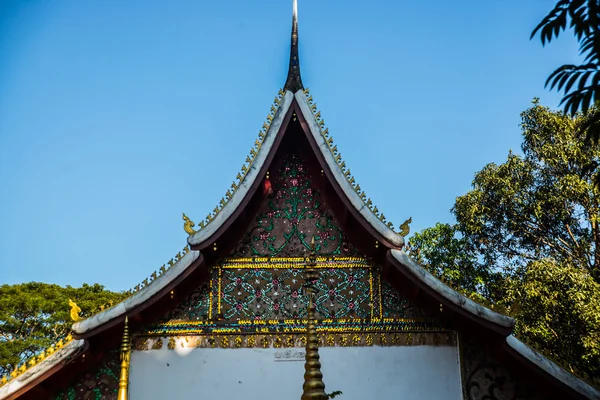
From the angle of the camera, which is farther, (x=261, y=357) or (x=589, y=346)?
(x=589, y=346)

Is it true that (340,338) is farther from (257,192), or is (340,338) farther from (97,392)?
(97,392)

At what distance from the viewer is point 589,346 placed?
53.0 feet

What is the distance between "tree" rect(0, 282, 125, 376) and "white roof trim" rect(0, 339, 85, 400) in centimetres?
2381

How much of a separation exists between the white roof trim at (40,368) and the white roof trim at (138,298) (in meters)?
0.30

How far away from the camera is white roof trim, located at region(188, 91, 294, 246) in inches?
345

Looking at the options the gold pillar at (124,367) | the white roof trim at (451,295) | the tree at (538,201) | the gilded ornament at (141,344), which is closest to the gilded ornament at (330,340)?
the white roof trim at (451,295)

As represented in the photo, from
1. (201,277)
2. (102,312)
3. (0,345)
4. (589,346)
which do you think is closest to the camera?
(102,312)

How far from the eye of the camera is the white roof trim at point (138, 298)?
27.0 ft

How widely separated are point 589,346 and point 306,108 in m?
10.5

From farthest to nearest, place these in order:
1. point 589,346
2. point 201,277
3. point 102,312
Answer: point 589,346 < point 201,277 < point 102,312

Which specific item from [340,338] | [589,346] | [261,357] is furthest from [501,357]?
[589,346]

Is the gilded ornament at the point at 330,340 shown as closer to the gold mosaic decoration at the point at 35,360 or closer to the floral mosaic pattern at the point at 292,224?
the floral mosaic pattern at the point at 292,224

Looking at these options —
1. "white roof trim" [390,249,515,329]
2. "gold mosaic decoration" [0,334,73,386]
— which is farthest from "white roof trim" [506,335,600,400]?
"gold mosaic decoration" [0,334,73,386]

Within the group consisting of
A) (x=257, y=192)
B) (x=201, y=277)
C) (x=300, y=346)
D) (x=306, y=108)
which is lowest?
(x=300, y=346)
